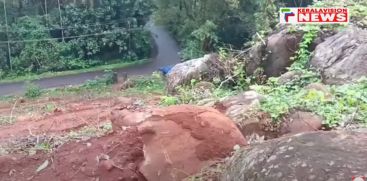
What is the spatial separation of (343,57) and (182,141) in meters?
3.91

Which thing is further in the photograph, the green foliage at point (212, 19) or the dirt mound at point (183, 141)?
the green foliage at point (212, 19)

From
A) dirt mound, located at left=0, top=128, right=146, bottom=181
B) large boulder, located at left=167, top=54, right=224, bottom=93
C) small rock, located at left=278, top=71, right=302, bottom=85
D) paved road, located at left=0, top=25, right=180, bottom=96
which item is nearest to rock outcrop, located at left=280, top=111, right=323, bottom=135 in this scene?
dirt mound, located at left=0, top=128, right=146, bottom=181

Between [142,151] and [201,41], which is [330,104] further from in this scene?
[201,41]

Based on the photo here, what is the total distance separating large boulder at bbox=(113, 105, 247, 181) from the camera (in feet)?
11.2

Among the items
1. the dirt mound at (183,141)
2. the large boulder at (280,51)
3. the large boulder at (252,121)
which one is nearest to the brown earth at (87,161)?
the dirt mound at (183,141)

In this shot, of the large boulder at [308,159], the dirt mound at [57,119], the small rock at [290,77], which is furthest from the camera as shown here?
the dirt mound at [57,119]

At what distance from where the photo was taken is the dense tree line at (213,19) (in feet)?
53.1

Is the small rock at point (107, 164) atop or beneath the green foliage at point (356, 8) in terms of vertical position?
beneath

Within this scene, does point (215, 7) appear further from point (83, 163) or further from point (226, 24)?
point (83, 163)

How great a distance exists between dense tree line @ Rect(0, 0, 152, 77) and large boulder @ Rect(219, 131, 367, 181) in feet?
62.9

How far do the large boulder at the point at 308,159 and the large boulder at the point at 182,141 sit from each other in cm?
95

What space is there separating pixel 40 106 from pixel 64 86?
5.66 metres

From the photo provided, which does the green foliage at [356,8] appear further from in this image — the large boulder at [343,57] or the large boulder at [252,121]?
the large boulder at [252,121]

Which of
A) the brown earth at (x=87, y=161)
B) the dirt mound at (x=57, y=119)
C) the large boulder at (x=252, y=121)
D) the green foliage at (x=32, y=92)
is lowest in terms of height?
the green foliage at (x=32, y=92)
